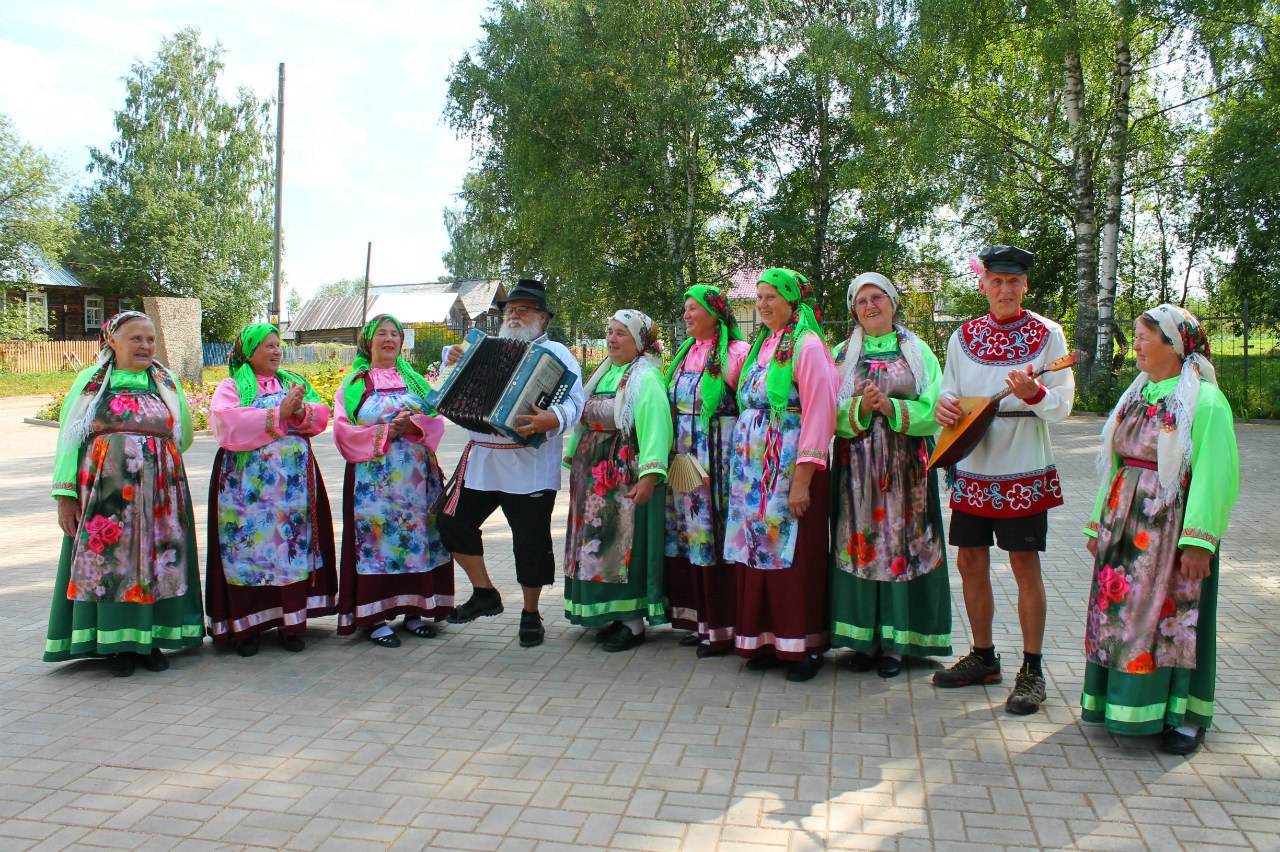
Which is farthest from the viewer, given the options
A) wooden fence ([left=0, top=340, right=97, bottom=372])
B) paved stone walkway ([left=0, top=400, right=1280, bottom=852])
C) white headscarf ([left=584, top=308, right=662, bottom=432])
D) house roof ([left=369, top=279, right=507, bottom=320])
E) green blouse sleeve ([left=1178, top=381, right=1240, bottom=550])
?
house roof ([left=369, top=279, right=507, bottom=320])

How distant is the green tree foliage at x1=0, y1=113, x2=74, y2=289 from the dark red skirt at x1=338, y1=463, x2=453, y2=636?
37.2 metres

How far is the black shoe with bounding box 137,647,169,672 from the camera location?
4809 millimetres

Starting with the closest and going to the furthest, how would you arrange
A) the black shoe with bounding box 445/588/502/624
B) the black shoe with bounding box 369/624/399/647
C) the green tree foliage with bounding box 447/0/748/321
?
the black shoe with bounding box 369/624/399/647 → the black shoe with bounding box 445/588/502/624 → the green tree foliage with bounding box 447/0/748/321

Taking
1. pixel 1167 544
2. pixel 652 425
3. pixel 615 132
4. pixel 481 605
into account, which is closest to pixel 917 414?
pixel 1167 544

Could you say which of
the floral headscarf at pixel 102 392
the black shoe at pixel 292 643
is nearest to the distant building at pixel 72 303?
the floral headscarf at pixel 102 392

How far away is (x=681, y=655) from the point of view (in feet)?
16.2

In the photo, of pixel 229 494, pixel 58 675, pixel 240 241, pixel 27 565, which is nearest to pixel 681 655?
pixel 229 494

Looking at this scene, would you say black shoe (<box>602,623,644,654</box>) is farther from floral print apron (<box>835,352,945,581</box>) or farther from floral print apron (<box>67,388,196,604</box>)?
floral print apron (<box>67,388,196,604</box>)

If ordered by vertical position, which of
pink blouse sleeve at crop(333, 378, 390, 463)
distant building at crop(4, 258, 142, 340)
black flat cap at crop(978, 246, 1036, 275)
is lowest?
pink blouse sleeve at crop(333, 378, 390, 463)

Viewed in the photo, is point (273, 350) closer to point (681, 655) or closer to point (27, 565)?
point (681, 655)

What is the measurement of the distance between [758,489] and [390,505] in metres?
2.05

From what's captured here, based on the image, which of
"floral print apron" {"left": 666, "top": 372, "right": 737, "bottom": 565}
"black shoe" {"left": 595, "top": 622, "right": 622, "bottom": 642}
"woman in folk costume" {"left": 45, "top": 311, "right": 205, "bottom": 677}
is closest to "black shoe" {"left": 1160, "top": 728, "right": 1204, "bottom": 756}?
"floral print apron" {"left": 666, "top": 372, "right": 737, "bottom": 565}

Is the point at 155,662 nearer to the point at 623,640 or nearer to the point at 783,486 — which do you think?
the point at 623,640

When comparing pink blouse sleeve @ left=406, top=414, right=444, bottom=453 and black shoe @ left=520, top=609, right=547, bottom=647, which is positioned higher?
pink blouse sleeve @ left=406, top=414, right=444, bottom=453
